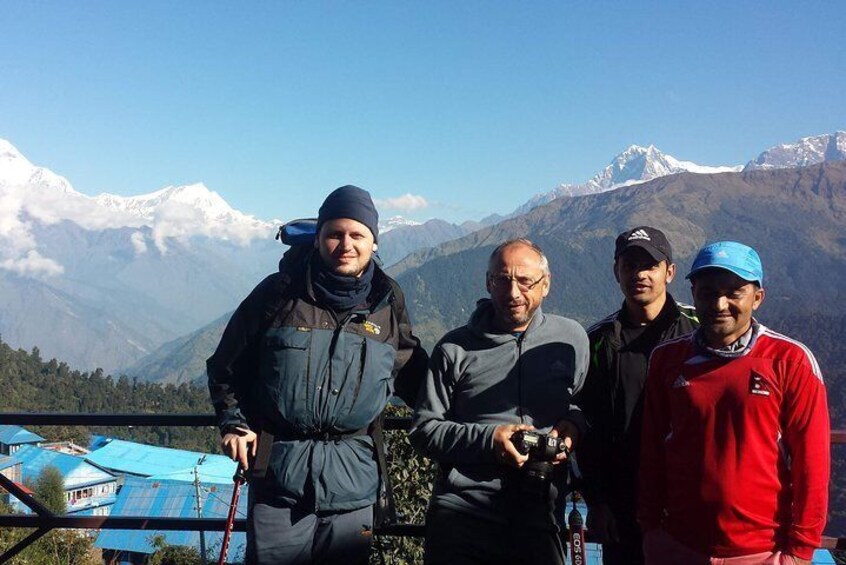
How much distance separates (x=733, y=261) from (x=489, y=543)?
1631 mm

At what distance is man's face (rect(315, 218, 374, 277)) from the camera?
10.5 feet

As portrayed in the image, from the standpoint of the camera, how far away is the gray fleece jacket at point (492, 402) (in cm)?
308

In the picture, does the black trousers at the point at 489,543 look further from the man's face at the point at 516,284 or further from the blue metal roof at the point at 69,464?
the blue metal roof at the point at 69,464

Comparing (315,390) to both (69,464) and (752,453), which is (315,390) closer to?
(752,453)

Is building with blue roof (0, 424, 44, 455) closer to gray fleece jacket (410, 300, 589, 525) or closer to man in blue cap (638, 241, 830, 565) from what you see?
gray fleece jacket (410, 300, 589, 525)

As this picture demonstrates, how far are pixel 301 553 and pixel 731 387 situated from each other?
2.02 metres

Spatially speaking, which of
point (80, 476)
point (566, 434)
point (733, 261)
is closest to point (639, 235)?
point (733, 261)

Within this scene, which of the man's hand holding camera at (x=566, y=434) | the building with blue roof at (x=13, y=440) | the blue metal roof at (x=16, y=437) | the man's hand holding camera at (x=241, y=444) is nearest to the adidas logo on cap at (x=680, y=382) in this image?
the man's hand holding camera at (x=566, y=434)

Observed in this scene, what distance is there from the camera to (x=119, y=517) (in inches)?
157

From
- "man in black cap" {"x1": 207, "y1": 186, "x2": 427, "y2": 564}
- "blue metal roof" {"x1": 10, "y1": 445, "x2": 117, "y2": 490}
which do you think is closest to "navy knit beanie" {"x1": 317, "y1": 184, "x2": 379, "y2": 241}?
"man in black cap" {"x1": 207, "y1": 186, "x2": 427, "y2": 564}

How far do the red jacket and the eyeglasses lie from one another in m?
0.80

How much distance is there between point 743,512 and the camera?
8.62ft

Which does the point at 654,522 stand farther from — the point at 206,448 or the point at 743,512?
the point at 206,448

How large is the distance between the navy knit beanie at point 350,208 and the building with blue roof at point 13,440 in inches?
2288
